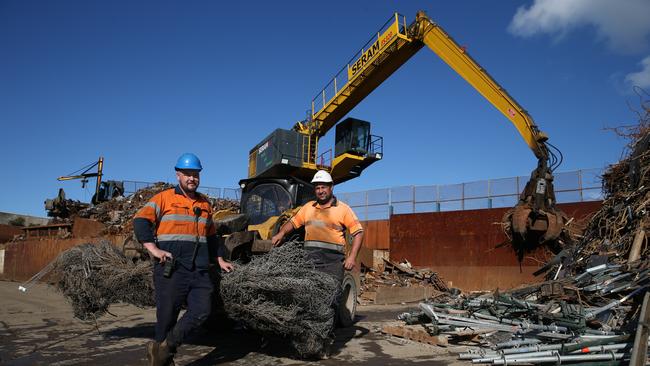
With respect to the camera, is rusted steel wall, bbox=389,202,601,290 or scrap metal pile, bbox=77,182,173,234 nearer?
rusted steel wall, bbox=389,202,601,290

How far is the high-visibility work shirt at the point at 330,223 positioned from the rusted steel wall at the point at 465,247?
7.90 metres

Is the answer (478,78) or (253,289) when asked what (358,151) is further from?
(253,289)

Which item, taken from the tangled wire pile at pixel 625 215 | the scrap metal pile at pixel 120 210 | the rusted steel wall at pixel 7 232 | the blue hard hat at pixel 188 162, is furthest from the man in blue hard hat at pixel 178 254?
the rusted steel wall at pixel 7 232

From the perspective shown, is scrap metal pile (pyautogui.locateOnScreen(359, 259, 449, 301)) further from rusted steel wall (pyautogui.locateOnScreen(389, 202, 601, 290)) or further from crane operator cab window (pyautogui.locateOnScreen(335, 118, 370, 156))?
crane operator cab window (pyautogui.locateOnScreen(335, 118, 370, 156))

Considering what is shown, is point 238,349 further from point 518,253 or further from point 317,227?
point 518,253

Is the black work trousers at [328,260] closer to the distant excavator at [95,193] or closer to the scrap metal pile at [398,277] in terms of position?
the scrap metal pile at [398,277]

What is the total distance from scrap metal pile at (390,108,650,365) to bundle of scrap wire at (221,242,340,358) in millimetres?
1631

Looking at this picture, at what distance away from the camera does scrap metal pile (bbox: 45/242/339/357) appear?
4.44 metres

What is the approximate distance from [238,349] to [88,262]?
192 centimetres

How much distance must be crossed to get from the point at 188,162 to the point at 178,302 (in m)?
1.23

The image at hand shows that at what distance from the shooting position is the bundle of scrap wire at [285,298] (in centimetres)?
443

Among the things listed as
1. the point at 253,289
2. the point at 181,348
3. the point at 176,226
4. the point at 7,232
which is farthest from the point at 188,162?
the point at 7,232

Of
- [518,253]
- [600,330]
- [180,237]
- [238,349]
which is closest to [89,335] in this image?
[238,349]

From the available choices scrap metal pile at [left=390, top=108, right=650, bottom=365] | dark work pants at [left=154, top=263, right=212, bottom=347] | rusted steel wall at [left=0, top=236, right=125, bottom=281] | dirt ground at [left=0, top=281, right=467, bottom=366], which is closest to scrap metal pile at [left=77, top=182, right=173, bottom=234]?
rusted steel wall at [left=0, top=236, right=125, bottom=281]
